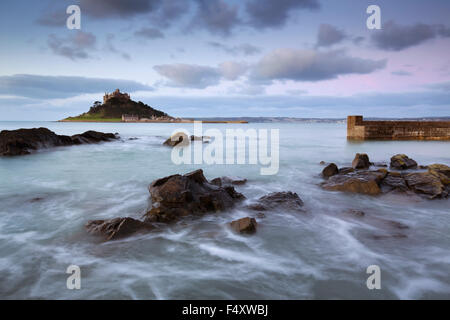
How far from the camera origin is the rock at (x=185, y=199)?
506 cm

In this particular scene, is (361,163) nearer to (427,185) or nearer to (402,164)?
(402,164)

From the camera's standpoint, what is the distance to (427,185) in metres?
6.86

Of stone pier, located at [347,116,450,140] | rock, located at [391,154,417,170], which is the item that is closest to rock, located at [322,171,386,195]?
rock, located at [391,154,417,170]

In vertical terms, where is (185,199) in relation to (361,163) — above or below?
below

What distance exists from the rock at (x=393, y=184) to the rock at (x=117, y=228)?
20.5 feet

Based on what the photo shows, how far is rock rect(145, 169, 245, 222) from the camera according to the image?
506cm

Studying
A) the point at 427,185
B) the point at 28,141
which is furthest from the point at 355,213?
the point at 28,141

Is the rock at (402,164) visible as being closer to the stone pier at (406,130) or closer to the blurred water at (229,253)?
the blurred water at (229,253)

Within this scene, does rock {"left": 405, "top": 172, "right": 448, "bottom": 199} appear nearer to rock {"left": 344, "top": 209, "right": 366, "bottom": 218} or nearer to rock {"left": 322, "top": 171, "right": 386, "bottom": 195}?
rock {"left": 322, "top": 171, "right": 386, "bottom": 195}

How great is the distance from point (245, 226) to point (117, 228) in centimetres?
218

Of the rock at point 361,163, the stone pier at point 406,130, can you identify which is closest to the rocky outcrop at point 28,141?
the rock at point 361,163

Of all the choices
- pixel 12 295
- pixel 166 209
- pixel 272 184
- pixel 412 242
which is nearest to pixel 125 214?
pixel 166 209

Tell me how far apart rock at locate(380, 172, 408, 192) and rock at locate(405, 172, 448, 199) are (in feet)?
0.55
